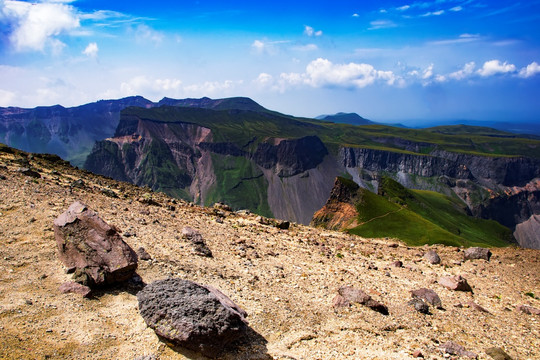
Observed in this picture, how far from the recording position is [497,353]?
14.0 meters

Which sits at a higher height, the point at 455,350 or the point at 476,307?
the point at 455,350

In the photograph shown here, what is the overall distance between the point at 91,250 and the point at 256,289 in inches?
321

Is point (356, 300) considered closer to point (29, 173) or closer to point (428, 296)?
point (428, 296)

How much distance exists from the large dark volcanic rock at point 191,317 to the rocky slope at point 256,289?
0.56 m

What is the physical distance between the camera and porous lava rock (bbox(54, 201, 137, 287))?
13.8 m

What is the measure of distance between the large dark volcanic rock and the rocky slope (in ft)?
1.84

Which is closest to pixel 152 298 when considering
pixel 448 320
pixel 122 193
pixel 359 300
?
pixel 359 300

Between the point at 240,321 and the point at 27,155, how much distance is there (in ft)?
118

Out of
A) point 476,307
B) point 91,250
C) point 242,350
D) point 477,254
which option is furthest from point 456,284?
point 91,250

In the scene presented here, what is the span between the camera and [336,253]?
25.3 meters

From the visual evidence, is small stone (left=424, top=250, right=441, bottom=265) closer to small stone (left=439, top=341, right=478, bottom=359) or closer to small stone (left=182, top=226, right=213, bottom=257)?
small stone (left=439, top=341, right=478, bottom=359)

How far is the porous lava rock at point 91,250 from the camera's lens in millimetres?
13781

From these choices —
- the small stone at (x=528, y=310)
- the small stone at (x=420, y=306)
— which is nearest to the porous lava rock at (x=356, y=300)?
the small stone at (x=420, y=306)

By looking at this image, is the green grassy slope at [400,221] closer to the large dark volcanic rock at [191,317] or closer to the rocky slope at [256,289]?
the rocky slope at [256,289]
